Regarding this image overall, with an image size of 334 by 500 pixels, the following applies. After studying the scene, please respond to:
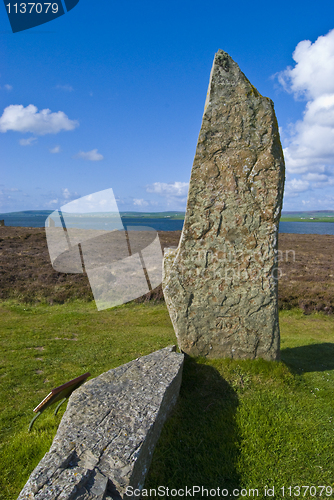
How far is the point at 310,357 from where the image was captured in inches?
316

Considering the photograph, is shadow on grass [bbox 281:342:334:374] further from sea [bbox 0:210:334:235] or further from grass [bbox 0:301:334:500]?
sea [bbox 0:210:334:235]

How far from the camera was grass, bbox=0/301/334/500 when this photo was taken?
4.12 m

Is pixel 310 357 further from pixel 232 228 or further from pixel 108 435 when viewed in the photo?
pixel 108 435

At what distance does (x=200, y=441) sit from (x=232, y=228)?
3.81 metres

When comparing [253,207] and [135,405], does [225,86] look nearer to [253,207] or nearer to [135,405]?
[253,207]

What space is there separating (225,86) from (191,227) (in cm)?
289

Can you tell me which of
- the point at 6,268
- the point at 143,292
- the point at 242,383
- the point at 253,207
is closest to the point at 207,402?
the point at 242,383

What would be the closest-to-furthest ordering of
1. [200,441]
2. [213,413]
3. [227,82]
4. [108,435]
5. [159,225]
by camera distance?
[108,435]
[200,441]
[213,413]
[227,82]
[159,225]

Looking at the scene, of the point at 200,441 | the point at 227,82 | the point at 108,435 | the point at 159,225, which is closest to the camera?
the point at 108,435

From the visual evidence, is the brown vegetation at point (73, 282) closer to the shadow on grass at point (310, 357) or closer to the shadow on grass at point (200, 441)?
the shadow on grass at point (310, 357)

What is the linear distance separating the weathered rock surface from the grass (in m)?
0.52

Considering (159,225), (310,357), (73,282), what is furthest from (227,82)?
(159,225)

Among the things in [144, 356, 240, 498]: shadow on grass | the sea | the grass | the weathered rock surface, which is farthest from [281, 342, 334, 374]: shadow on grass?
the sea

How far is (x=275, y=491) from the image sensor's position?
3.92 metres
